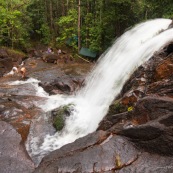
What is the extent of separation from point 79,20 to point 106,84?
46.7 ft

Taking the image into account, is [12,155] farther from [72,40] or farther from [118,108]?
[72,40]

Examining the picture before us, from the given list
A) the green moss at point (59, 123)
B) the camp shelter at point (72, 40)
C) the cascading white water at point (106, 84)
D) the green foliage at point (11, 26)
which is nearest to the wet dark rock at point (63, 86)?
the cascading white water at point (106, 84)

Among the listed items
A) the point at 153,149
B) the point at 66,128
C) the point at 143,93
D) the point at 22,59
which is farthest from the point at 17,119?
the point at 22,59

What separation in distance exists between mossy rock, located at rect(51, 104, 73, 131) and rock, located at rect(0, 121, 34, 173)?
205 centimetres

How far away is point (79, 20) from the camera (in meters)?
23.7

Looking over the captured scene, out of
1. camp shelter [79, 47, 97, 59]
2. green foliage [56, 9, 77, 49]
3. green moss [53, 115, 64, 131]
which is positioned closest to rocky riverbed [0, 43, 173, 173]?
green moss [53, 115, 64, 131]

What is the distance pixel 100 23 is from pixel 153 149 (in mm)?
18654

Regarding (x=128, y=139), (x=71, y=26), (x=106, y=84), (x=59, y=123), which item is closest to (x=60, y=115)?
(x=59, y=123)

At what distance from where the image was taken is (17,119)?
375 inches

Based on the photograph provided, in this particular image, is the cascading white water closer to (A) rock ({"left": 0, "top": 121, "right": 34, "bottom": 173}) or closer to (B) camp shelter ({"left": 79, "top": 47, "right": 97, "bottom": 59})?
(A) rock ({"left": 0, "top": 121, "right": 34, "bottom": 173})

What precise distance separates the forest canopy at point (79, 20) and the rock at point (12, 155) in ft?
44.5

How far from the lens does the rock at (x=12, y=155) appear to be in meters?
6.15

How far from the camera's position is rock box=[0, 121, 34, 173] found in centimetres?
615

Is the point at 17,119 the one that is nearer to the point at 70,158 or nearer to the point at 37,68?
the point at 70,158
